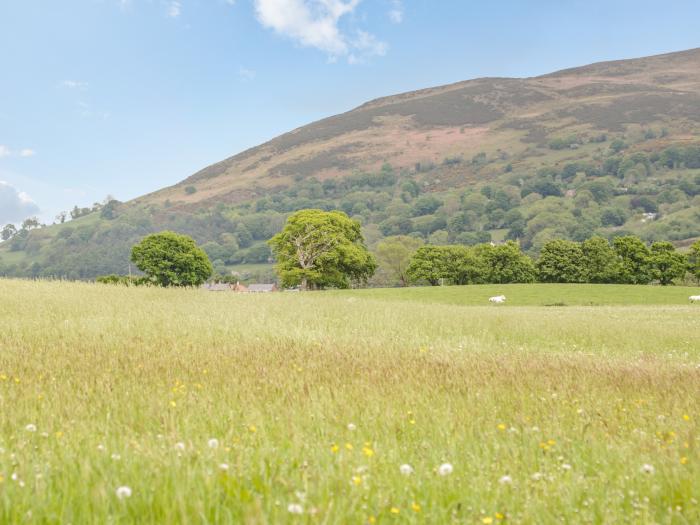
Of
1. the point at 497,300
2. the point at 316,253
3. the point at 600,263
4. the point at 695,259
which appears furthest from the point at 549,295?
the point at 695,259

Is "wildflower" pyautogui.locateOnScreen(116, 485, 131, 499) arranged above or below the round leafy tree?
below

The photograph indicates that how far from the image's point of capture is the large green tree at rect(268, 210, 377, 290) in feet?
230

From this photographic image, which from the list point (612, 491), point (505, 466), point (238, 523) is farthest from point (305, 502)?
point (612, 491)

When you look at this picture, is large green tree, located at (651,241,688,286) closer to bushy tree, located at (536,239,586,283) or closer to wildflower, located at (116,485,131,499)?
bushy tree, located at (536,239,586,283)

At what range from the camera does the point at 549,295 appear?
4909cm

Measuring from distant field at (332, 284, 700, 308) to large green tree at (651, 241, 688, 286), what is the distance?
59.1 ft

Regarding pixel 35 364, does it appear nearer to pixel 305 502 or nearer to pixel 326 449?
pixel 326 449

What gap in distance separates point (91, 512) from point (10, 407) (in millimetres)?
3291

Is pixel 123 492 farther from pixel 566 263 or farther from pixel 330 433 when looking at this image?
pixel 566 263

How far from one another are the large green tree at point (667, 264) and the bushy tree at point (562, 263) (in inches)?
359

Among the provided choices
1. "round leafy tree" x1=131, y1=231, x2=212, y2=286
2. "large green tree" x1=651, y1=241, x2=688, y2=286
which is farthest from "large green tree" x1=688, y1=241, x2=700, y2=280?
"round leafy tree" x1=131, y1=231, x2=212, y2=286

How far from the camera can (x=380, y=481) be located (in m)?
3.46

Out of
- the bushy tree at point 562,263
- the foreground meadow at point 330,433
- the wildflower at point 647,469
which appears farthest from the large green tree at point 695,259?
the wildflower at point 647,469

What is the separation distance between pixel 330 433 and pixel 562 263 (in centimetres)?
7293
